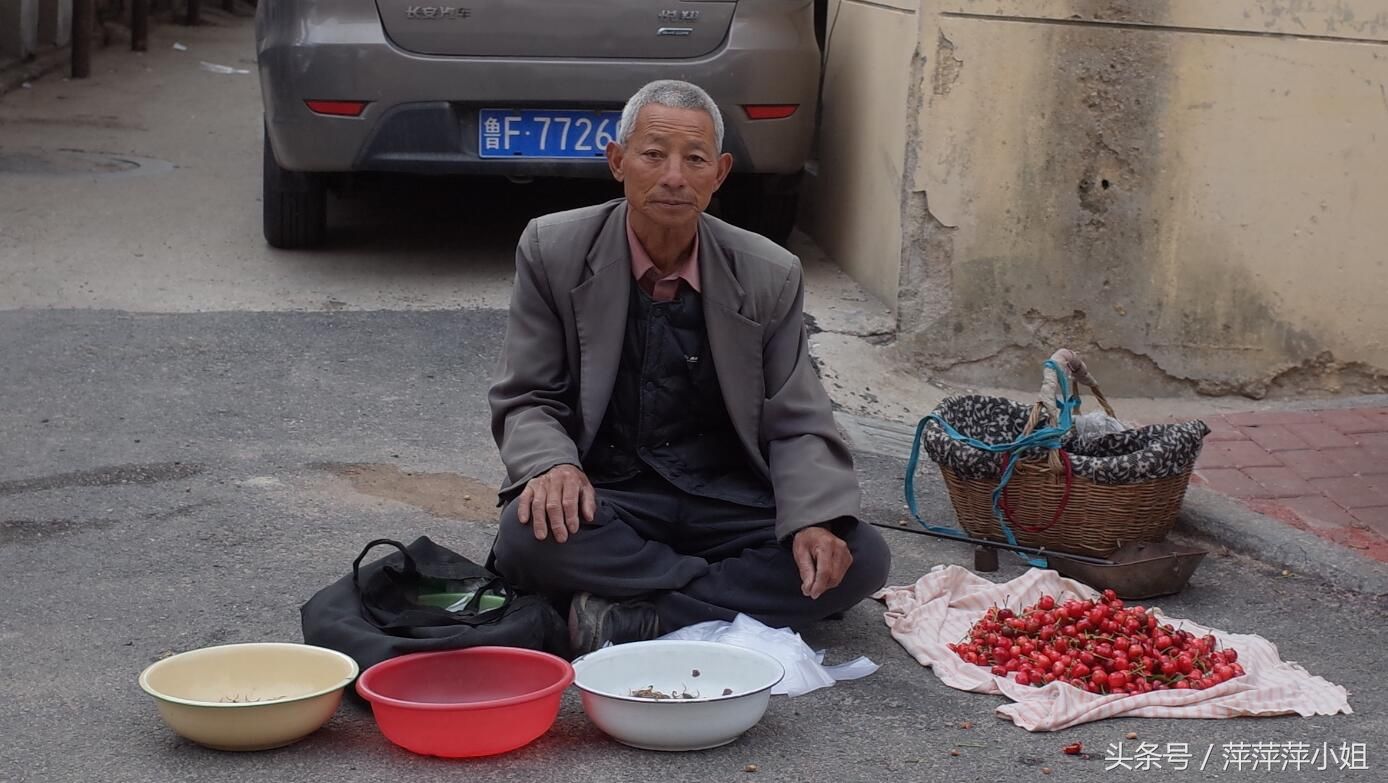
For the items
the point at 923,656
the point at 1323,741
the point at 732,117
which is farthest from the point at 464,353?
the point at 1323,741

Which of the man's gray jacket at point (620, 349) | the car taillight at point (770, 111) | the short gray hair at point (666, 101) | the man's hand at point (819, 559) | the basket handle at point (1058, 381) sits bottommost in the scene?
the man's hand at point (819, 559)

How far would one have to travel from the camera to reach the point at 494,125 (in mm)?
5926

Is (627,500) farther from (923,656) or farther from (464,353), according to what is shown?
(464,353)

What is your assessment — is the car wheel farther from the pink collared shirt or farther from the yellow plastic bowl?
the yellow plastic bowl

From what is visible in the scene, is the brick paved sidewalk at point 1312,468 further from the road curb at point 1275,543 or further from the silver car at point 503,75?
the silver car at point 503,75

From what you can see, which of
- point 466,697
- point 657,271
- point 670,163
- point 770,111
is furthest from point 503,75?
point 466,697

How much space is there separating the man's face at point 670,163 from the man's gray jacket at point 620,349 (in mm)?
145

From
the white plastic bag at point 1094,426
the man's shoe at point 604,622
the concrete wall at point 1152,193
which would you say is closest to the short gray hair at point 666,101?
the man's shoe at point 604,622

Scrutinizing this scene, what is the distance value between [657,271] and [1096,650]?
1.22 meters

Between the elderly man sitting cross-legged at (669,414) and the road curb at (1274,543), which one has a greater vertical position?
the elderly man sitting cross-legged at (669,414)

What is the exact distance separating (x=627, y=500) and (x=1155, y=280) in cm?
265

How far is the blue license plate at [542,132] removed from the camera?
5.93m

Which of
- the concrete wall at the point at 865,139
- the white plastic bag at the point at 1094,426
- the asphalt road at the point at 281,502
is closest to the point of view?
the asphalt road at the point at 281,502

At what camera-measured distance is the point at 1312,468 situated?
4957mm
